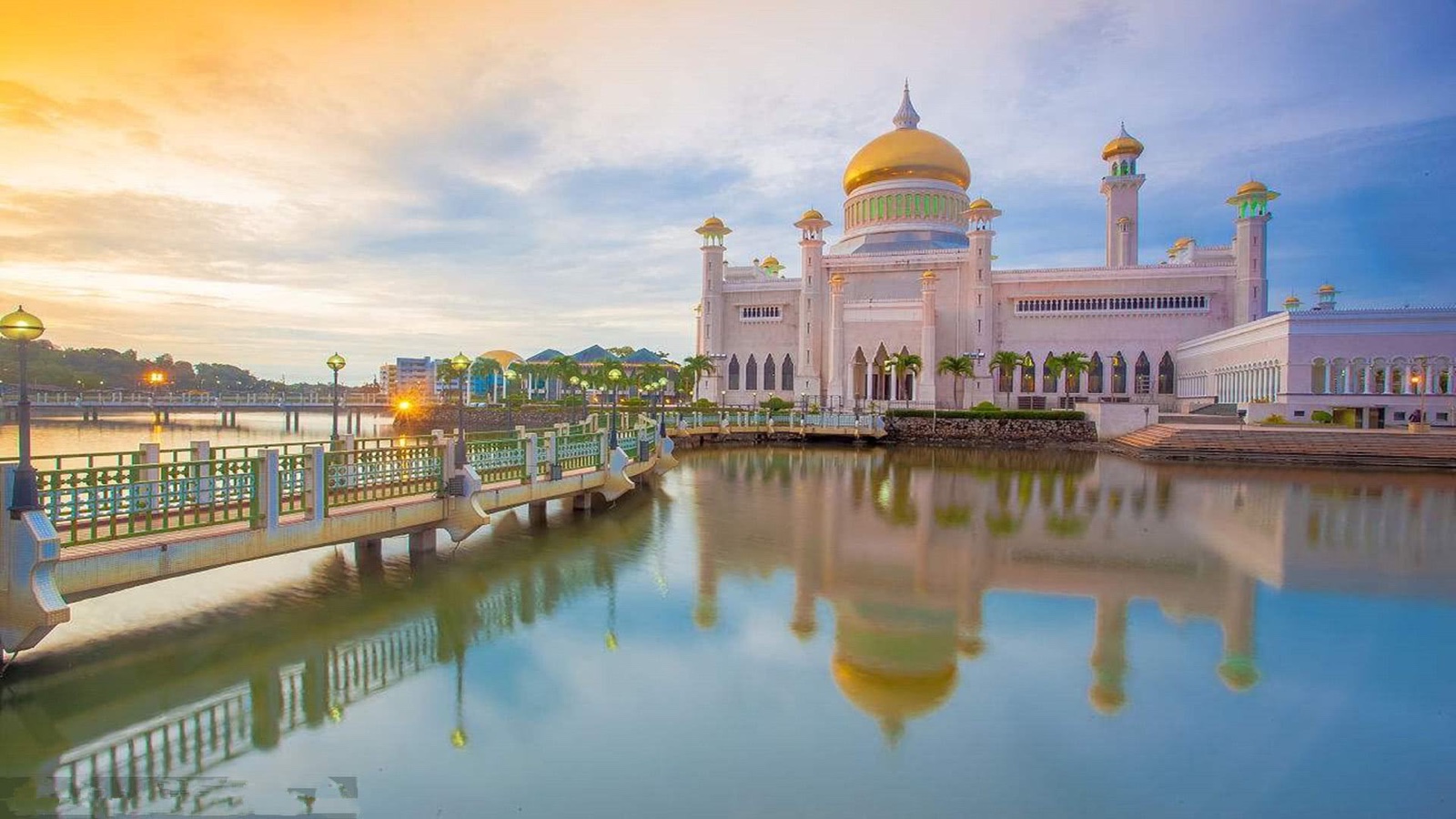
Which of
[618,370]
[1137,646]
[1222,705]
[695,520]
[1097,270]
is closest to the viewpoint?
[1222,705]

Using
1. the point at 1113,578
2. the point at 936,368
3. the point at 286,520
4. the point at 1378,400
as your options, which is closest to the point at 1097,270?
the point at 936,368

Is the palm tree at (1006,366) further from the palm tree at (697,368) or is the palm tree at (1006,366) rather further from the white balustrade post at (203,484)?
the white balustrade post at (203,484)

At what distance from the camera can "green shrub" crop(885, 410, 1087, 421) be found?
33.8 metres

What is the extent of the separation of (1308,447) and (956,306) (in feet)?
64.0

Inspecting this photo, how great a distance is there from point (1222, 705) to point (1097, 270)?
38653mm

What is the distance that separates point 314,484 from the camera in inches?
324

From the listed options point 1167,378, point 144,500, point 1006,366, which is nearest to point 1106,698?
point 144,500

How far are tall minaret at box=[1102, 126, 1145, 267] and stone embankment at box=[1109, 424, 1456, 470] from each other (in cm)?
1832

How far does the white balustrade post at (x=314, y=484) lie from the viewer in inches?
323

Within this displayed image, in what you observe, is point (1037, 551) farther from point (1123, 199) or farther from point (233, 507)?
point (1123, 199)

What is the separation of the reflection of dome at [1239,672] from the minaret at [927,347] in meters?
32.6

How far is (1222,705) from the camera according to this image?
6.08 meters

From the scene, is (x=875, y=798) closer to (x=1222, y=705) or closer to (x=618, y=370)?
(x=1222, y=705)

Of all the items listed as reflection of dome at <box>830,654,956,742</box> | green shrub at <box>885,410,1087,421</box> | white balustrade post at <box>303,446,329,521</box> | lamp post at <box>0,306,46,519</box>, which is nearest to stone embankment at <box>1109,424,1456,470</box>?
green shrub at <box>885,410,1087,421</box>
